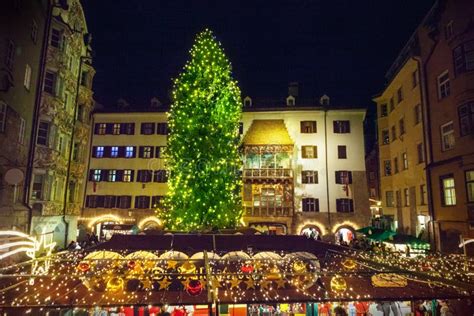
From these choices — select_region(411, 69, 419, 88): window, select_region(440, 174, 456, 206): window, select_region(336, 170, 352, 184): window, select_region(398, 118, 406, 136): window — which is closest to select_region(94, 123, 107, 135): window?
select_region(336, 170, 352, 184): window

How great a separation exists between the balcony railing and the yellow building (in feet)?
34.9

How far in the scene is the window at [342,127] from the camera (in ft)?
128

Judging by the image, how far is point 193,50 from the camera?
80.8ft

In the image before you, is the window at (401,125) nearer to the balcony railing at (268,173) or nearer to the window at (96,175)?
the balcony railing at (268,173)

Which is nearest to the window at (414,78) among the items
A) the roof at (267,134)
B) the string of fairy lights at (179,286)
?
the roof at (267,134)

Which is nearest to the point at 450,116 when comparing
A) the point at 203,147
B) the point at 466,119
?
the point at 466,119

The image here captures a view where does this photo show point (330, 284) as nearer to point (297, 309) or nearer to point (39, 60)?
point (297, 309)

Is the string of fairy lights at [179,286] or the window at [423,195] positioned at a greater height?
the window at [423,195]

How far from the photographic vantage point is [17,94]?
68.3 ft

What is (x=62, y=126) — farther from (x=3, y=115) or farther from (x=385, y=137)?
(x=385, y=137)

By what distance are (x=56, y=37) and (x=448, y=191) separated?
109 feet

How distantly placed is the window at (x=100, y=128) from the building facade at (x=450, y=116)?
36.2m

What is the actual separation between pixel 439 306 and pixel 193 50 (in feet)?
72.9

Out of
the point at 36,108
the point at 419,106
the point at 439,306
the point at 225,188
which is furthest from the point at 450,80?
the point at 36,108
